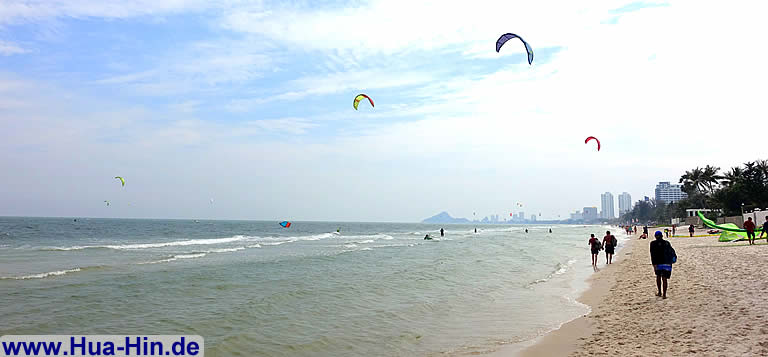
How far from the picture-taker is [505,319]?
369 inches

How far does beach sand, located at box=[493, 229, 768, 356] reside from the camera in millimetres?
5867

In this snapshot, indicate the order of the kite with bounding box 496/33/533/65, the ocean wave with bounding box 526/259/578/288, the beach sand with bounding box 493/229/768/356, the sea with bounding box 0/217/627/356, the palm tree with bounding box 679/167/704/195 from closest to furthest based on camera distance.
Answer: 1. the beach sand with bounding box 493/229/768/356
2. the sea with bounding box 0/217/627/356
3. the kite with bounding box 496/33/533/65
4. the ocean wave with bounding box 526/259/578/288
5. the palm tree with bounding box 679/167/704/195

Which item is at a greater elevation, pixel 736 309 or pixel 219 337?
pixel 736 309

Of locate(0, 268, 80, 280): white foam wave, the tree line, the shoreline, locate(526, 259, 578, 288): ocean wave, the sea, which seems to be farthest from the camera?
the tree line

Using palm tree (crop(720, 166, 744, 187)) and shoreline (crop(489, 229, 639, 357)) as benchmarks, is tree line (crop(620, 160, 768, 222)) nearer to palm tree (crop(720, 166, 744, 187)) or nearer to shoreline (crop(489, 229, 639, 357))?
palm tree (crop(720, 166, 744, 187))

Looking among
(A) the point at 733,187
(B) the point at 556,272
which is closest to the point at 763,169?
(A) the point at 733,187

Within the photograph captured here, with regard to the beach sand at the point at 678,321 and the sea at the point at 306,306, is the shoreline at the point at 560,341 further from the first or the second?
the sea at the point at 306,306

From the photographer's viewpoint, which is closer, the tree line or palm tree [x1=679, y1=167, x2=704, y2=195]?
the tree line

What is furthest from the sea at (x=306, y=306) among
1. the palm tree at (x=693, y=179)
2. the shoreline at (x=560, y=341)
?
the palm tree at (x=693, y=179)

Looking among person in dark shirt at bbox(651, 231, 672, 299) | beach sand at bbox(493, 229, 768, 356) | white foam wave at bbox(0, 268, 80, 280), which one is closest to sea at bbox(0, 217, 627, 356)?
white foam wave at bbox(0, 268, 80, 280)

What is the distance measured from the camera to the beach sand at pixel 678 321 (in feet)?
19.2

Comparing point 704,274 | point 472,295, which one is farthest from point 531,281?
point 704,274

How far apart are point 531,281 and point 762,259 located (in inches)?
233

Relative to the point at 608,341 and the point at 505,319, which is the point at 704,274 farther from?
the point at 608,341
